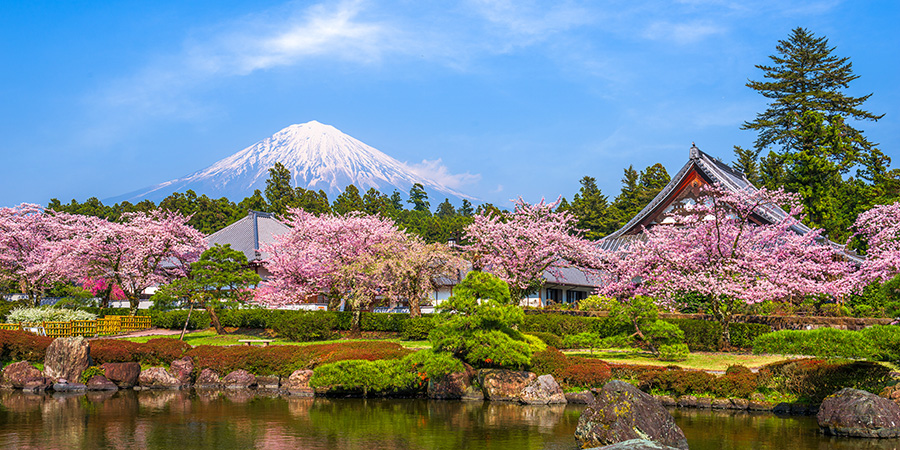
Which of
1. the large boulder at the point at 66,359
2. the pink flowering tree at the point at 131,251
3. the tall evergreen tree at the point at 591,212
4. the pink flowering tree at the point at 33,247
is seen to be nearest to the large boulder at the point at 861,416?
the large boulder at the point at 66,359

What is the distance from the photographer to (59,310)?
31.1m

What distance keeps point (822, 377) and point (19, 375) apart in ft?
75.6

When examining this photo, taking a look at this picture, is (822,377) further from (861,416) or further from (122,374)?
(122,374)

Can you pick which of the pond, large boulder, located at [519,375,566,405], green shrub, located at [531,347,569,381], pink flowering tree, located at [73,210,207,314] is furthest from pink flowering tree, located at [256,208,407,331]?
large boulder, located at [519,375,566,405]

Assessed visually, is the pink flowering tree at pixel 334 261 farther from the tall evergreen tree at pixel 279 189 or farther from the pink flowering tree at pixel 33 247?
the tall evergreen tree at pixel 279 189

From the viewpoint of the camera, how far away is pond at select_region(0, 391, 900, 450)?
40.9 ft

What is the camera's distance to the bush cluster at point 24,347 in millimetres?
22781

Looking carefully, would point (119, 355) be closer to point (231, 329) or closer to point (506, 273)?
point (231, 329)

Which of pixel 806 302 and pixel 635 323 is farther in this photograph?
pixel 806 302

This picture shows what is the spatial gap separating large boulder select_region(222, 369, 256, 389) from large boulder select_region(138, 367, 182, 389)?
1686 millimetres

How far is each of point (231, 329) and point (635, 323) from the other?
66.5 feet

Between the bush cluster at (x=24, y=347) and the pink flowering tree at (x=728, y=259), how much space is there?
23.4m

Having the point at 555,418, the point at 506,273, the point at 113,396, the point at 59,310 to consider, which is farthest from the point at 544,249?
the point at 59,310

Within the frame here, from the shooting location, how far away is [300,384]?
19.9 meters
